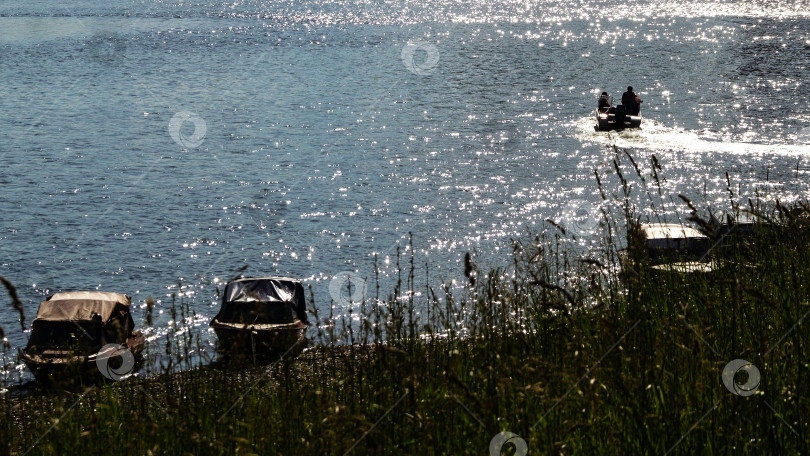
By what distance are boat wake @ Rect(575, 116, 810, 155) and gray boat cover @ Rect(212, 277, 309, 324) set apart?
27826mm

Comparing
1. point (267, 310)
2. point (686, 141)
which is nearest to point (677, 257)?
point (267, 310)

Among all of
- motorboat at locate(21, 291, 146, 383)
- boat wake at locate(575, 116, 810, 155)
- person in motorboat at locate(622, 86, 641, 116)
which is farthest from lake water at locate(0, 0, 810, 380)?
motorboat at locate(21, 291, 146, 383)

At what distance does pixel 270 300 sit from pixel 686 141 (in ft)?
120

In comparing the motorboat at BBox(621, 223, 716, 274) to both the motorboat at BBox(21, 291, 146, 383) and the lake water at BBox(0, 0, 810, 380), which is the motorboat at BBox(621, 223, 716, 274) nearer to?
the lake water at BBox(0, 0, 810, 380)

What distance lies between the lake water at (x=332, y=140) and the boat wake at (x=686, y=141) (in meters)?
0.30

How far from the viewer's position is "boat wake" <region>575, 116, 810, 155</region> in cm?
5044

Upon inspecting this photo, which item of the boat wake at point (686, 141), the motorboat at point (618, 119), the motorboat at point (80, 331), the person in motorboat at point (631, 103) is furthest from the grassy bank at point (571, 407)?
the person in motorboat at point (631, 103)

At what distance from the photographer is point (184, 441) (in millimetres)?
5730

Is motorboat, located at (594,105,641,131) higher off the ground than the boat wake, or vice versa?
motorboat, located at (594,105,641,131)

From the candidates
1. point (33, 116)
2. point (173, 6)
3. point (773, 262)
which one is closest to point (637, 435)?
point (773, 262)

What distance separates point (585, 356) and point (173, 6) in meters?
152

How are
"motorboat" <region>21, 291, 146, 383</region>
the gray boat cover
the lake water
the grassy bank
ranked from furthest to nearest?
the lake water < the gray boat cover < "motorboat" <region>21, 291, 146, 383</region> < the grassy bank

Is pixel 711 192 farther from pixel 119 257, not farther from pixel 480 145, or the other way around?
pixel 119 257

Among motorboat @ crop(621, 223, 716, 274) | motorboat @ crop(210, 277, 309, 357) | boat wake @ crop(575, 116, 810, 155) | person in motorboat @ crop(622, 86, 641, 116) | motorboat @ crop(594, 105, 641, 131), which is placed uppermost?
motorboat @ crop(621, 223, 716, 274)
